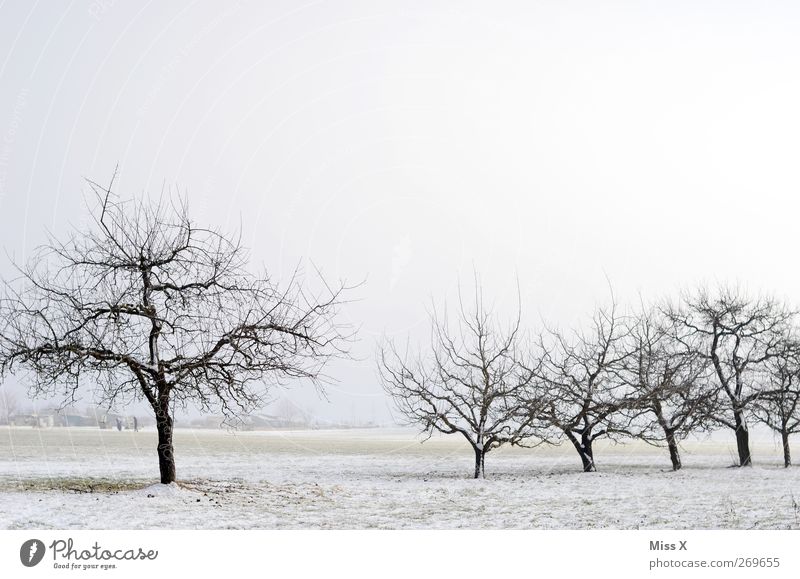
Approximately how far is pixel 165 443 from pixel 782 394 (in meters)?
20.7

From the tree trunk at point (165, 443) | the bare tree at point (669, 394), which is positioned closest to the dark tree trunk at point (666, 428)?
the bare tree at point (669, 394)

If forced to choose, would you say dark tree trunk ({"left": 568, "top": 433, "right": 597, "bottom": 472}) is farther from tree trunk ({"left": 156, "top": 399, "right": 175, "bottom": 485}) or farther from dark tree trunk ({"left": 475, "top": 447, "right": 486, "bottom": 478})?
tree trunk ({"left": 156, "top": 399, "right": 175, "bottom": 485})

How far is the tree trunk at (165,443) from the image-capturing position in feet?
51.5

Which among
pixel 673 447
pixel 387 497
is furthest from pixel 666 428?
pixel 387 497

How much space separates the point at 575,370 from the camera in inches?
944

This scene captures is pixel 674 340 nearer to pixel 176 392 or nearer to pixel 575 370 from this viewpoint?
pixel 575 370

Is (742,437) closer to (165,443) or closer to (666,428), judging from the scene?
(666,428)

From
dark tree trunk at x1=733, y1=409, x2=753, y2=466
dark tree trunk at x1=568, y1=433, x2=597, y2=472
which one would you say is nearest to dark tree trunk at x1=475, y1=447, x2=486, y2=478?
dark tree trunk at x1=568, y1=433, x2=597, y2=472

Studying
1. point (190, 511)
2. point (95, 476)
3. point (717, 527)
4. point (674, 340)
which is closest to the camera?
point (717, 527)

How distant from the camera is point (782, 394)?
25516 mm

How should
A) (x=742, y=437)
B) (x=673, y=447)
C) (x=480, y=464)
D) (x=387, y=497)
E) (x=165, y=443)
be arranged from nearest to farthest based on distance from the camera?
1. (x=165, y=443)
2. (x=387, y=497)
3. (x=480, y=464)
4. (x=673, y=447)
5. (x=742, y=437)
